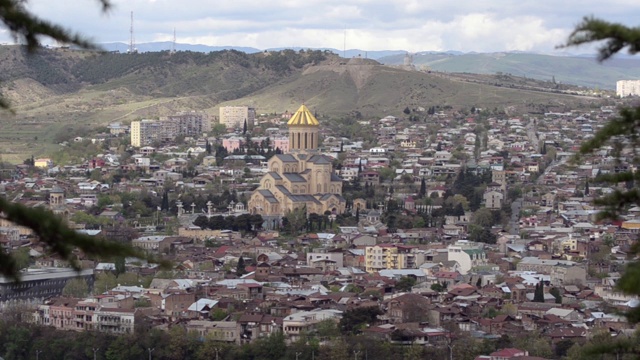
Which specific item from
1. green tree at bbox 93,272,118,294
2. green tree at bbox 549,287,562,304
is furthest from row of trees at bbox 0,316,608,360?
green tree at bbox 93,272,118,294

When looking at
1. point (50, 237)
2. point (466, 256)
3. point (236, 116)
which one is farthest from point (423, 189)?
point (50, 237)

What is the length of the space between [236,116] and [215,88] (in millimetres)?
21291

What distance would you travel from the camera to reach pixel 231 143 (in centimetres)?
9562

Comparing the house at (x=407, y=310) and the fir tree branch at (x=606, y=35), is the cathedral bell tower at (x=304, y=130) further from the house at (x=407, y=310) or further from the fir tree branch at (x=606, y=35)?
the fir tree branch at (x=606, y=35)

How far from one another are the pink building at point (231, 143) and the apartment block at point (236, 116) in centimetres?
1019

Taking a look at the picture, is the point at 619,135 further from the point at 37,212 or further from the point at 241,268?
the point at 241,268

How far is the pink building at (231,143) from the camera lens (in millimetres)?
94188

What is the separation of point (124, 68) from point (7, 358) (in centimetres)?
9717

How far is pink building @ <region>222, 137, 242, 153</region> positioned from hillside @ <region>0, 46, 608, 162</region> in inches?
392

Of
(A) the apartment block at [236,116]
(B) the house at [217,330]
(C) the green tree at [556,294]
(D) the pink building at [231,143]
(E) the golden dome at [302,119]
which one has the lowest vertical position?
(B) the house at [217,330]

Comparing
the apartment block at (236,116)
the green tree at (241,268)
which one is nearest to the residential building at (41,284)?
the green tree at (241,268)

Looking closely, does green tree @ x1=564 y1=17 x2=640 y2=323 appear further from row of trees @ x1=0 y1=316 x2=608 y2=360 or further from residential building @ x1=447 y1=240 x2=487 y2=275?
residential building @ x1=447 y1=240 x2=487 y2=275

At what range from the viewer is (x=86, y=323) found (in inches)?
1644

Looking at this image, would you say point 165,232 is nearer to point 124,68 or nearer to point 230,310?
point 230,310
